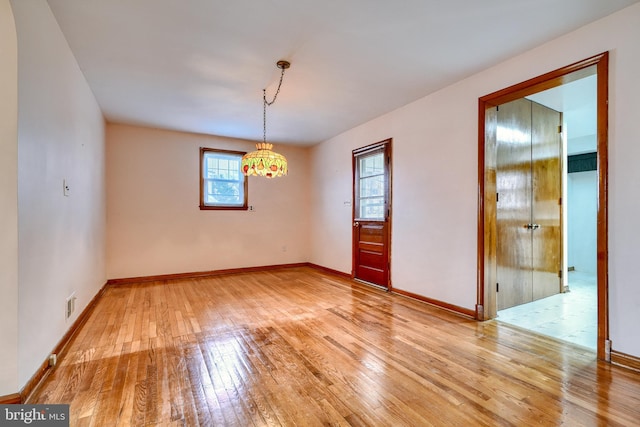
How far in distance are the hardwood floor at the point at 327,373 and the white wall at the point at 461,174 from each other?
1.59 feet

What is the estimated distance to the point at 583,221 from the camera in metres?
5.98

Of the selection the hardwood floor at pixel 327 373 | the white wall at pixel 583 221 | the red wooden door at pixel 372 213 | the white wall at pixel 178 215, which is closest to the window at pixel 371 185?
the red wooden door at pixel 372 213

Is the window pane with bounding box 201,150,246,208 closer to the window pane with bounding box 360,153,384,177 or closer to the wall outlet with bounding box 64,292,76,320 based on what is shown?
the window pane with bounding box 360,153,384,177

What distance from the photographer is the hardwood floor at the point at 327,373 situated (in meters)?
1.62

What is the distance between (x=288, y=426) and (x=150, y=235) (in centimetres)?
458

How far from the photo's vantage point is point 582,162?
19.4ft

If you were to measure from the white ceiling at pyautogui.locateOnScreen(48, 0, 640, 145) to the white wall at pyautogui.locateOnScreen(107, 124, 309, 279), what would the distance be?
1185 millimetres

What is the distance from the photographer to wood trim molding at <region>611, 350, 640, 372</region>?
206 centimetres

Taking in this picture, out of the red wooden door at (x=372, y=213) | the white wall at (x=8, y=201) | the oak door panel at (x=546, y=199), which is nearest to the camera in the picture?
the white wall at (x=8, y=201)

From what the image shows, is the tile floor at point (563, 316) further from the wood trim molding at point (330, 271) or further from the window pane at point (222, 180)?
the window pane at point (222, 180)

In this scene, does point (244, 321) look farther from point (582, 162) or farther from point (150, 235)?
point (582, 162)

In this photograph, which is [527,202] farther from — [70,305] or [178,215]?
[178,215]

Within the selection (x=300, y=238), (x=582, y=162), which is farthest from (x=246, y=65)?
(x=582, y=162)

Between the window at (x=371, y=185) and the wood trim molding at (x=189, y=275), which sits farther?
the wood trim molding at (x=189, y=275)
